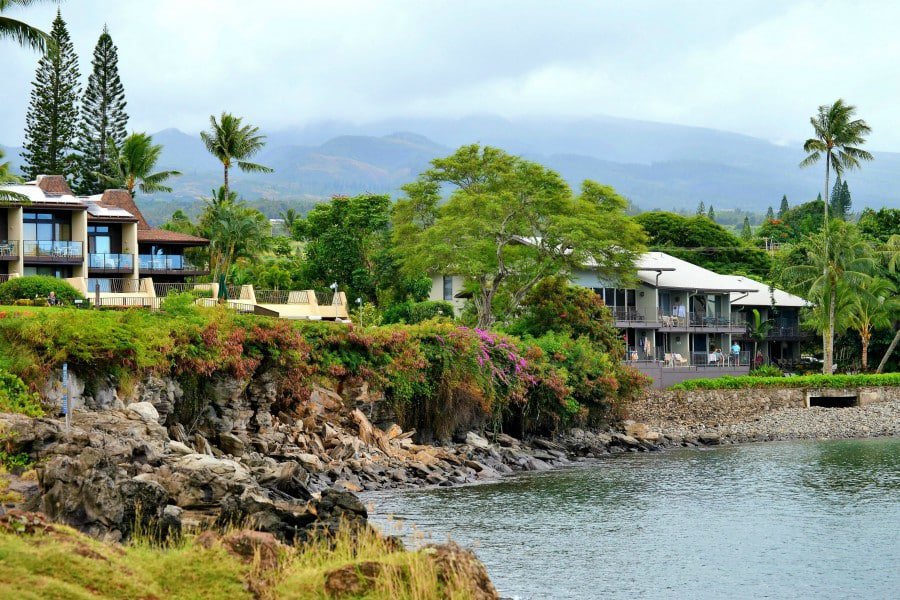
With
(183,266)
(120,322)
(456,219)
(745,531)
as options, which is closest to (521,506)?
(745,531)

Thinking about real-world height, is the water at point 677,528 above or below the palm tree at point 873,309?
below

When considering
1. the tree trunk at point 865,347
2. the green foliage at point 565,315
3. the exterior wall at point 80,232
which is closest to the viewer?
the green foliage at point 565,315

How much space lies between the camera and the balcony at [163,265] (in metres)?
60.0

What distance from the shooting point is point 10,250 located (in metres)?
52.4

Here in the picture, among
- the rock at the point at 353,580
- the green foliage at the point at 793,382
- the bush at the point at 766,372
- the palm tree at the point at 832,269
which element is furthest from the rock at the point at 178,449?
the palm tree at the point at 832,269

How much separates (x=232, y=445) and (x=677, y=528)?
12381mm

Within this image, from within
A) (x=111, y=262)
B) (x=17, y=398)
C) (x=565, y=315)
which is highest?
(x=111, y=262)

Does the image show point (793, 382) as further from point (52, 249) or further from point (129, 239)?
point (52, 249)

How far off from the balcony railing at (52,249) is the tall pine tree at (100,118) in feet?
63.4

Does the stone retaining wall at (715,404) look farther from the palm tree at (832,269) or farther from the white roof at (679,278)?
the white roof at (679,278)

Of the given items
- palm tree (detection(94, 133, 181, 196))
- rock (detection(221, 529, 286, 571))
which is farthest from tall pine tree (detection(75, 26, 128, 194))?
rock (detection(221, 529, 286, 571))

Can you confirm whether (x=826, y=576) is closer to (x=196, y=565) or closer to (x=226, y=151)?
(x=196, y=565)

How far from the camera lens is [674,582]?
66.4 ft

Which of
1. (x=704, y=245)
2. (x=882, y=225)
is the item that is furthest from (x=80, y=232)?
(x=882, y=225)
